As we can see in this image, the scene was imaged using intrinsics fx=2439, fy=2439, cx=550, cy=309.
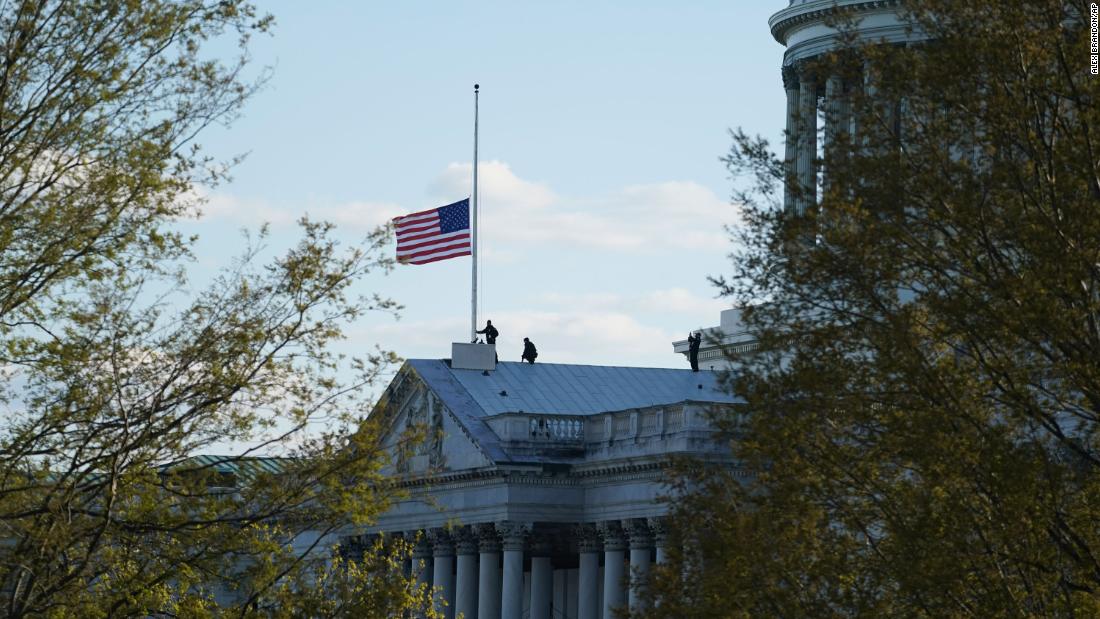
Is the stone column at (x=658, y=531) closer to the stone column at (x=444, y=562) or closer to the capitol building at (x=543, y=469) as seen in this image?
the capitol building at (x=543, y=469)

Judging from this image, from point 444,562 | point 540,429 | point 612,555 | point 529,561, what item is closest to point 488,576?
point 444,562

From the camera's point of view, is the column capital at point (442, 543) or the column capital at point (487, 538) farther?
the column capital at point (442, 543)

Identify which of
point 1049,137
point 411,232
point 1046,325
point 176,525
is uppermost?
point 411,232

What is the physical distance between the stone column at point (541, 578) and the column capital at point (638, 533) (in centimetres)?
1004

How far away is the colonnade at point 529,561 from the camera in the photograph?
3981 inches

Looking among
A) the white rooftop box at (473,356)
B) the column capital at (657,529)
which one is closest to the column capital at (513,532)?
the column capital at (657,529)

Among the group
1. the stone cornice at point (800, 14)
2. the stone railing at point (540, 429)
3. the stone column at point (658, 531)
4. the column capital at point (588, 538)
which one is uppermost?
the stone cornice at point (800, 14)

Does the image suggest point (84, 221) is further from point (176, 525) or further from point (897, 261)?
point (897, 261)

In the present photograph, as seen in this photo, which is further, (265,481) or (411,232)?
(411,232)

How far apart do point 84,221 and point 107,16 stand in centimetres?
332

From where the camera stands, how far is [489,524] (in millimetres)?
108562

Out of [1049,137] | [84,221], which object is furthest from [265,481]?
[1049,137]

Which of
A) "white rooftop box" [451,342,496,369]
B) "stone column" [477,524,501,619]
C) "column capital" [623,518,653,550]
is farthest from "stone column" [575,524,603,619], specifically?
"white rooftop box" [451,342,496,369]

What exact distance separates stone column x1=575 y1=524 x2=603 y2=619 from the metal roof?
8050 mm
